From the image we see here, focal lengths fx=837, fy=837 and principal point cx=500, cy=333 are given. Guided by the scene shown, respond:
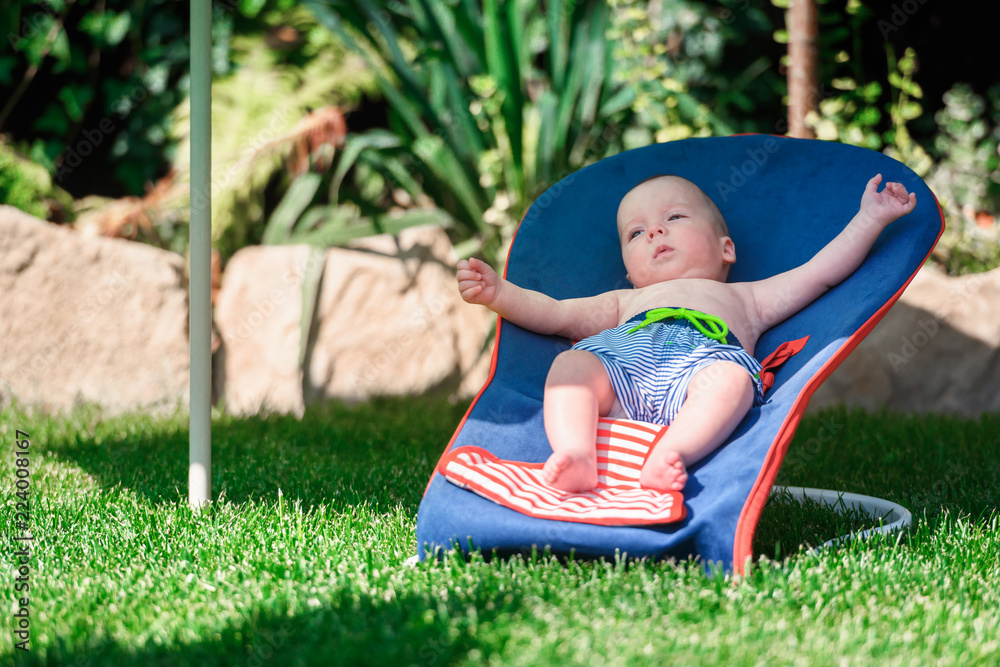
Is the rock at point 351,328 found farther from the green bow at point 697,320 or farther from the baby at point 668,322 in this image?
the green bow at point 697,320

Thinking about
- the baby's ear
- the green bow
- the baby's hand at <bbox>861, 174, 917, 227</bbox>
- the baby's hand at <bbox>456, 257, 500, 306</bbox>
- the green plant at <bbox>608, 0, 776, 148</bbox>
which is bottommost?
the green bow

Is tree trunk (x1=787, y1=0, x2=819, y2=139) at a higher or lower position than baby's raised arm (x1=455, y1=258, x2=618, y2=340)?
higher

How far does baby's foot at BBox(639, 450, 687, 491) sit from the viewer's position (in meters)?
1.51

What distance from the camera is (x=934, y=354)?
10.9 ft

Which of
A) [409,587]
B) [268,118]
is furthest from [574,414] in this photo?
[268,118]

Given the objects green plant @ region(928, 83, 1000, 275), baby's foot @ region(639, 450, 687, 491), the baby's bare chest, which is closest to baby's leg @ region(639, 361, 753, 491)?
baby's foot @ region(639, 450, 687, 491)

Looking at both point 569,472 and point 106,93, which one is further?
point 106,93

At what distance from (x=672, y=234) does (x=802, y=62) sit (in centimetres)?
181

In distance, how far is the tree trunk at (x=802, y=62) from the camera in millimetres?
3344

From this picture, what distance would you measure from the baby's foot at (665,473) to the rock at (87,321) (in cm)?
222

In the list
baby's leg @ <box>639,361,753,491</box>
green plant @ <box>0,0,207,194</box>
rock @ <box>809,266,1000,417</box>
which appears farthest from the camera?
green plant @ <box>0,0,207,194</box>

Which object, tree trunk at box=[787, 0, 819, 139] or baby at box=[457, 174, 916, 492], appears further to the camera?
tree trunk at box=[787, 0, 819, 139]

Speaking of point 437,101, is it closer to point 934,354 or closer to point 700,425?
point 934,354

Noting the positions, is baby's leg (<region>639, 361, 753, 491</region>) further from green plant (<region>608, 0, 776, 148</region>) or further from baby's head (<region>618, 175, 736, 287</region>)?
green plant (<region>608, 0, 776, 148</region>)
